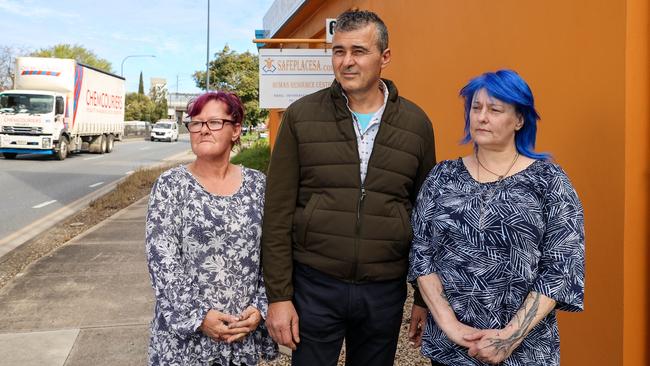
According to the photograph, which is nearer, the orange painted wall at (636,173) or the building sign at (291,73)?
the orange painted wall at (636,173)

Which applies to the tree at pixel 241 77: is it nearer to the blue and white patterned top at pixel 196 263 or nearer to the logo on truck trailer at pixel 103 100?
the logo on truck trailer at pixel 103 100

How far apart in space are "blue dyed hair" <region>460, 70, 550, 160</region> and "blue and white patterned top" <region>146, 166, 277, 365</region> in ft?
3.21

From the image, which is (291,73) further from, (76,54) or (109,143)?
(76,54)

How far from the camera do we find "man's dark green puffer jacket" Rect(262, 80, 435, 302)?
221 centimetres

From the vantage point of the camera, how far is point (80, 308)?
4.86 meters

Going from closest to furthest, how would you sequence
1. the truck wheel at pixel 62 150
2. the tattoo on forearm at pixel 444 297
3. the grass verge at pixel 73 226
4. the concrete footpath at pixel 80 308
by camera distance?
the tattoo on forearm at pixel 444 297 → the concrete footpath at pixel 80 308 → the grass verge at pixel 73 226 → the truck wheel at pixel 62 150

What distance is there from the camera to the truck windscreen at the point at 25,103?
20.4 metres

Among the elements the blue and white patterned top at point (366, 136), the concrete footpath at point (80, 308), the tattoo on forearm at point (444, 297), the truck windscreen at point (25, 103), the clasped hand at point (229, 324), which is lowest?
the concrete footpath at point (80, 308)

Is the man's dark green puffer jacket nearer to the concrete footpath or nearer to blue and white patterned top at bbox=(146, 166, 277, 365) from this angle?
blue and white patterned top at bbox=(146, 166, 277, 365)

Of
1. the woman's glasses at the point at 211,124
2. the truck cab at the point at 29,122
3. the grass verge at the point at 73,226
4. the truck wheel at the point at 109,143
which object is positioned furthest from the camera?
the truck wheel at the point at 109,143

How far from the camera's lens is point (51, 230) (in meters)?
8.80

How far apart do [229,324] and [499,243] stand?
1.05m

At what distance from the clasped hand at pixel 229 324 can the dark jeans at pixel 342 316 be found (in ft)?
0.63

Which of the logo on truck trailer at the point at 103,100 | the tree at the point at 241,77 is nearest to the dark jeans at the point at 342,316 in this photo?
the logo on truck trailer at the point at 103,100
